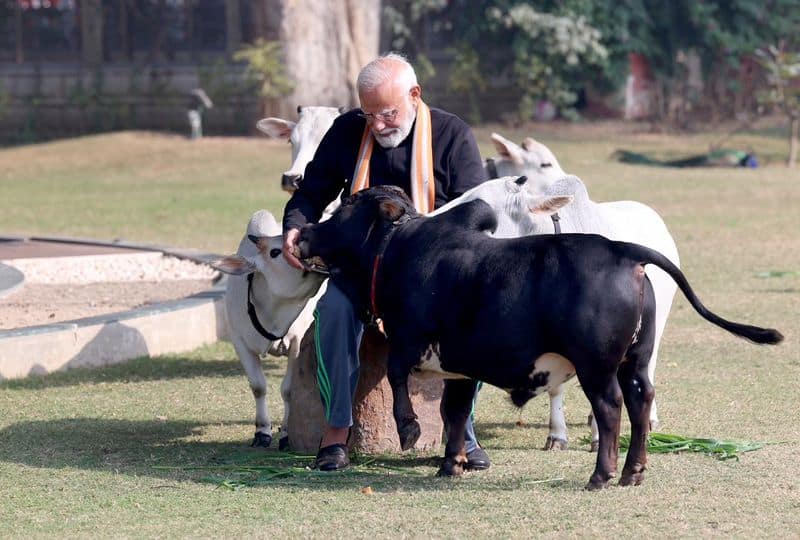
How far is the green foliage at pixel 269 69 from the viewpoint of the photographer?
79.7 ft

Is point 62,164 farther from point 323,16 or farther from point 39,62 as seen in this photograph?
point 39,62

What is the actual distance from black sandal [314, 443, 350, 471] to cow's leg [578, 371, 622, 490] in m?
1.13

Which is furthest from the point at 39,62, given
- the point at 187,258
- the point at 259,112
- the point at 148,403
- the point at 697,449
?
the point at 697,449

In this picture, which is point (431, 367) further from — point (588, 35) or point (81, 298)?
point (588, 35)

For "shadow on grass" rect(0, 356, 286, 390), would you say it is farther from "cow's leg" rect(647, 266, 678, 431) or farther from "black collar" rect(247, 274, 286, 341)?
"cow's leg" rect(647, 266, 678, 431)

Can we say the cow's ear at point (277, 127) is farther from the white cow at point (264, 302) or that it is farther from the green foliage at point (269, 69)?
the green foliage at point (269, 69)

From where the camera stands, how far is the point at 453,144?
21.2ft

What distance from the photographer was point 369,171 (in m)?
6.46

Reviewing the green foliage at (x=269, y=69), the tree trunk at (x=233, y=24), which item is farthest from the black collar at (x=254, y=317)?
the tree trunk at (x=233, y=24)

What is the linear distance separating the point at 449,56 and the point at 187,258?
691 inches

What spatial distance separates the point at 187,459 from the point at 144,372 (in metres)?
2.50

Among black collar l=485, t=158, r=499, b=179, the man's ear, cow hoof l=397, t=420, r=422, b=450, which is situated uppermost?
the man's ear

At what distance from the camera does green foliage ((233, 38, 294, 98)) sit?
956 inches

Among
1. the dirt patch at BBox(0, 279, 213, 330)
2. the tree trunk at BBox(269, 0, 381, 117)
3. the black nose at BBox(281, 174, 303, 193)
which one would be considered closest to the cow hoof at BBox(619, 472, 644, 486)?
the black nose at BBox(281, 174, 303, 193)
